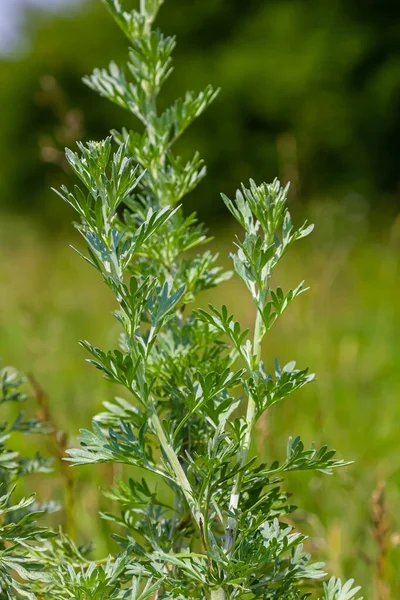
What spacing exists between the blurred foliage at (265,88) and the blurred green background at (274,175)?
31mm

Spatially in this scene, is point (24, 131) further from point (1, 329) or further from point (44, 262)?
point (1, 329)

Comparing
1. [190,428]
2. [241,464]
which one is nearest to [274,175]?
[190,428]

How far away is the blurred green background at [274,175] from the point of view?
2766 mm

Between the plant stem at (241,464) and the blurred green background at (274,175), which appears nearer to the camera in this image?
the plant stem at (241,464)

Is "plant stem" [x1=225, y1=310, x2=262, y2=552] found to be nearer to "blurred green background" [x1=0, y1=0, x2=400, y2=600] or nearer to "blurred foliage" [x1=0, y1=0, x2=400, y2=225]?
"blurred green background" [x1=0, y1=0, x2=400, y2=600]

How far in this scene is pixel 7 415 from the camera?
254 centimetres

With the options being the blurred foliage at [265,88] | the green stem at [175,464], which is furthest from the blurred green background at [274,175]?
the green stem at [175,464]

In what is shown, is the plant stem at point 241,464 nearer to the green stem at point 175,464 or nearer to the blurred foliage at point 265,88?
the green stem at point 175,464

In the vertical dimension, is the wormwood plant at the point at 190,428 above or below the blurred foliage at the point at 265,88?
below

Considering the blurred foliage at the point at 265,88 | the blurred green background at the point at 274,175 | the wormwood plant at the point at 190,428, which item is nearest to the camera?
the wormwood plant at the point at 190,428

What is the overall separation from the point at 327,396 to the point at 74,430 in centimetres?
107

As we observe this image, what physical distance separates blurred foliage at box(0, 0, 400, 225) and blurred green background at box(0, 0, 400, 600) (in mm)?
A: 31

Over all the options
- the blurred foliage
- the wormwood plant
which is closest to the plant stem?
the wormwood plant

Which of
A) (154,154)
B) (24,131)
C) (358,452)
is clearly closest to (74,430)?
(358,452)
